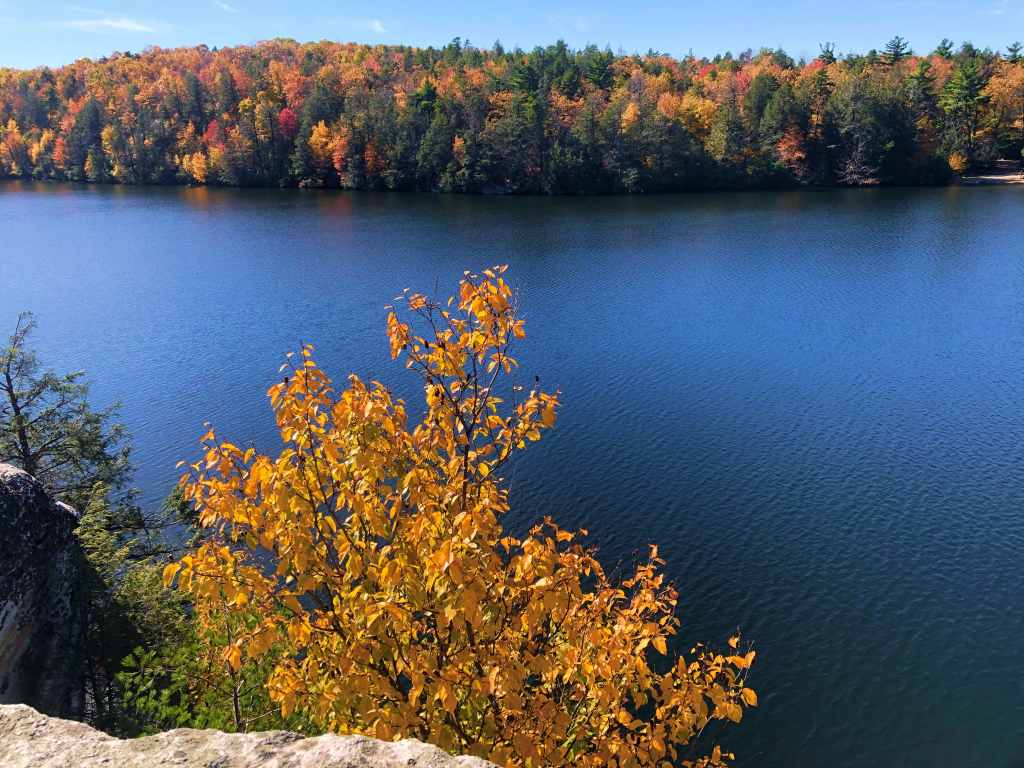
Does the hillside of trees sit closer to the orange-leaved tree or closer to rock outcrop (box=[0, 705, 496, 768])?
the orange-leaved tree

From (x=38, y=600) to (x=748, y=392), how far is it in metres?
30.2

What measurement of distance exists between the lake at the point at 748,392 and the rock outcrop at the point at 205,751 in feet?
48.5

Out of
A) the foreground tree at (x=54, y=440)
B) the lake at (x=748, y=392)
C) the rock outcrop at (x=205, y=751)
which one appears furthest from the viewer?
the foreground tree at (x=54, y=440)

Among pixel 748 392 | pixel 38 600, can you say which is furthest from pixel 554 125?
pixel 38 600

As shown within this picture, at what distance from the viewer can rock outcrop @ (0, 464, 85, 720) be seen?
1156 cm

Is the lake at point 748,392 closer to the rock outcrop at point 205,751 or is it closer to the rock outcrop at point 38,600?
the rock outcrop at point 38,600

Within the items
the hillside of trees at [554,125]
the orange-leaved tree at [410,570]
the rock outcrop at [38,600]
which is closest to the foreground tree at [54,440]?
the rock outcrop at [38,600]

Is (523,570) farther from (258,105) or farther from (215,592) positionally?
(258,105)

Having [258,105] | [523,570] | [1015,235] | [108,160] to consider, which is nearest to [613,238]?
[1015,235]

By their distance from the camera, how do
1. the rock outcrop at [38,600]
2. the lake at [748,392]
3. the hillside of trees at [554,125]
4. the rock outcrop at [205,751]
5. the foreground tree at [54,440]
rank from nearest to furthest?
1. the rock outcrop at [205,751]
2. the rock outcrop at [38,600]
3. the lake at [748,392]
4. the foreground tree at [54,440]
5. the hillside of trees at [554,125]

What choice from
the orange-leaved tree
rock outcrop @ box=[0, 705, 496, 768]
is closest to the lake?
the orange-leaved tree

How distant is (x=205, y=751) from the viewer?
503cm

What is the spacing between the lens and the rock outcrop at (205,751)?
16.1ft

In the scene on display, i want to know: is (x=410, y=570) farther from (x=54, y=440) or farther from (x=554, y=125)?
(x=554, y=125)
